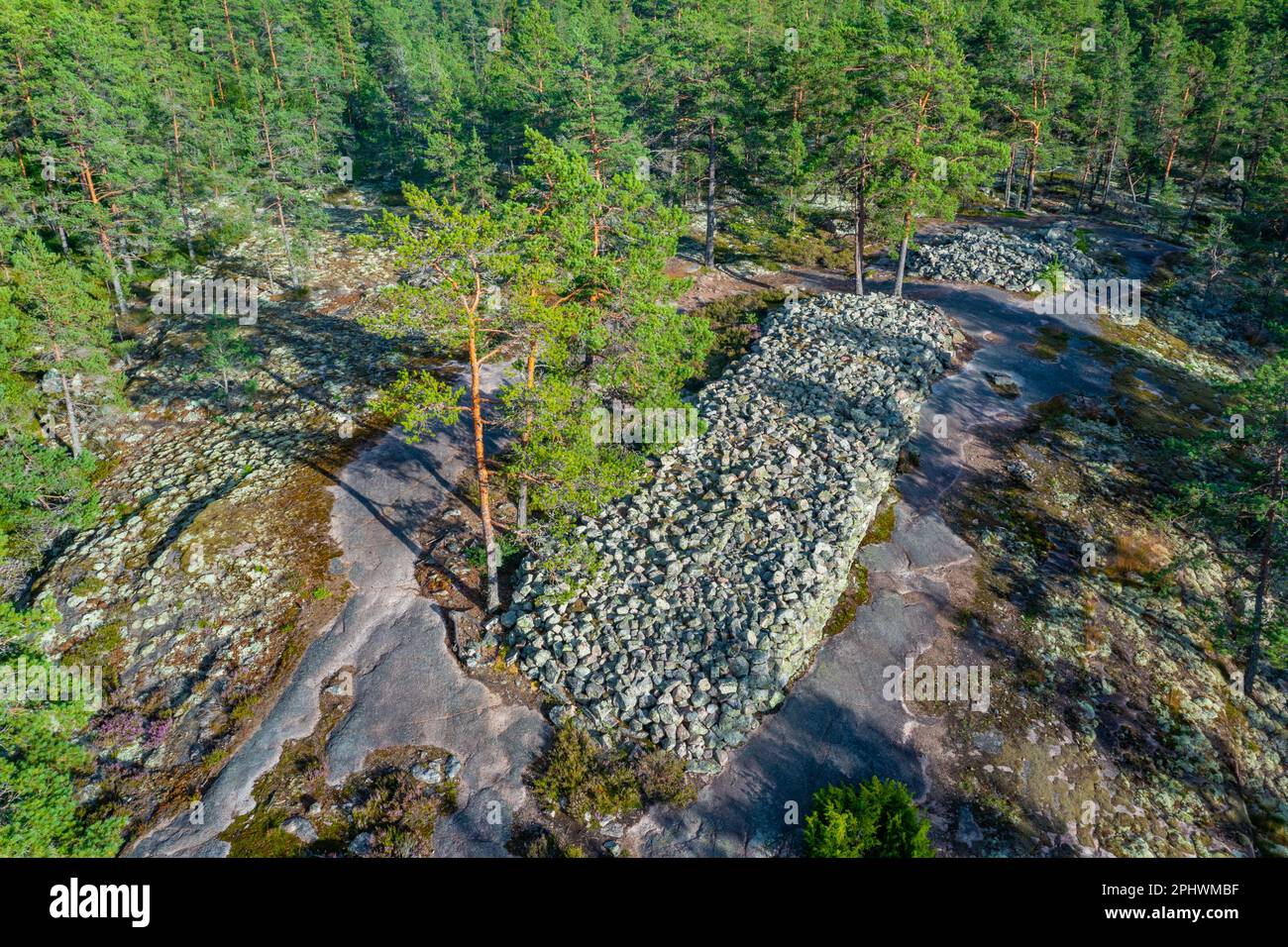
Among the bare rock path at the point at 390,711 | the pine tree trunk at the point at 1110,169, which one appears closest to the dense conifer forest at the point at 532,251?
the bare rock path at the point at 390,711

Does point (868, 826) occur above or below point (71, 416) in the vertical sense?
below

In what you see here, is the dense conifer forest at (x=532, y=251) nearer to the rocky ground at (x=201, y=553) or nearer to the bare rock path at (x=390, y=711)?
the rocky ground at (x=201, y=553)

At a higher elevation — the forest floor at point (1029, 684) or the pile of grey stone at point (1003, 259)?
the pile of grey stone at point (1003, 259)

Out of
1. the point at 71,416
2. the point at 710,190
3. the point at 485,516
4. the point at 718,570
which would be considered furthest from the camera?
the point at 710,190

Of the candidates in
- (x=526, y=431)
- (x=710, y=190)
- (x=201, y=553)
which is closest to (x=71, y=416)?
(x=201, y=553)

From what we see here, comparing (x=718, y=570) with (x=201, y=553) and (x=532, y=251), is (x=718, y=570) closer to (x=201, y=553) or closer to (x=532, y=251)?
(x=532, y=251)
